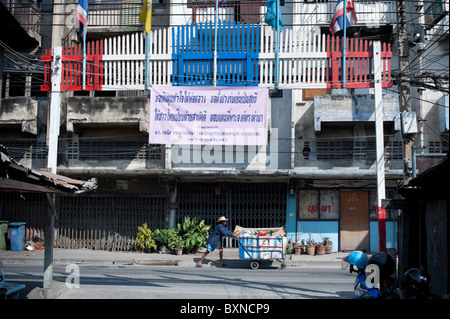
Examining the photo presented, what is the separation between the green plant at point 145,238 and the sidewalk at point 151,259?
570 mm

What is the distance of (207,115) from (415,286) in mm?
11109

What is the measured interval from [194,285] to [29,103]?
12.8m

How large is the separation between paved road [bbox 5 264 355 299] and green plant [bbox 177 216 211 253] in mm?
3423

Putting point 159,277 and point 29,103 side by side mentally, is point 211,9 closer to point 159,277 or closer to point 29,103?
point 29,103

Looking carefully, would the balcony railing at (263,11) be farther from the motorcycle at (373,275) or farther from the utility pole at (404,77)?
the motorcycle at (373,275)

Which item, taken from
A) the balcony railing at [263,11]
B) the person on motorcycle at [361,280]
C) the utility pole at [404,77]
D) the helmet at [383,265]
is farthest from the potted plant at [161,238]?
the helmet at [383,265]

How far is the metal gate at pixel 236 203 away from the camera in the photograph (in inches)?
747

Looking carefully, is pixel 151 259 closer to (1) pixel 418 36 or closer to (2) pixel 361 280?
(2) pixel 361 280

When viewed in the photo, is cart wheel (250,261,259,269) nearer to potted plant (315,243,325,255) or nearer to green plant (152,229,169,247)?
potted plant (315,243,325,255)

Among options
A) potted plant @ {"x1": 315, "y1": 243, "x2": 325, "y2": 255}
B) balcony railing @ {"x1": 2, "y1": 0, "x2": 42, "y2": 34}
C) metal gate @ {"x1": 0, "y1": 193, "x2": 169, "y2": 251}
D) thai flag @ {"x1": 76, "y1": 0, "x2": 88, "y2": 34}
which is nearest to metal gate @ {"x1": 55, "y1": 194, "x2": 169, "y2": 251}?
metal gate @ {"x1": 0, "y1": 193, "x2": 169, "y2": 251}

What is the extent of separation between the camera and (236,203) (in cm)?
1919

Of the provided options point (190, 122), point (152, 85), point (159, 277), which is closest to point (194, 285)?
point (159, 277)

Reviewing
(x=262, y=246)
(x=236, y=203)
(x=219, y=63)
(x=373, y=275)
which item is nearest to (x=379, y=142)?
(x=262, y=246)

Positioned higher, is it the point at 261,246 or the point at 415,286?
the point at 415,286
